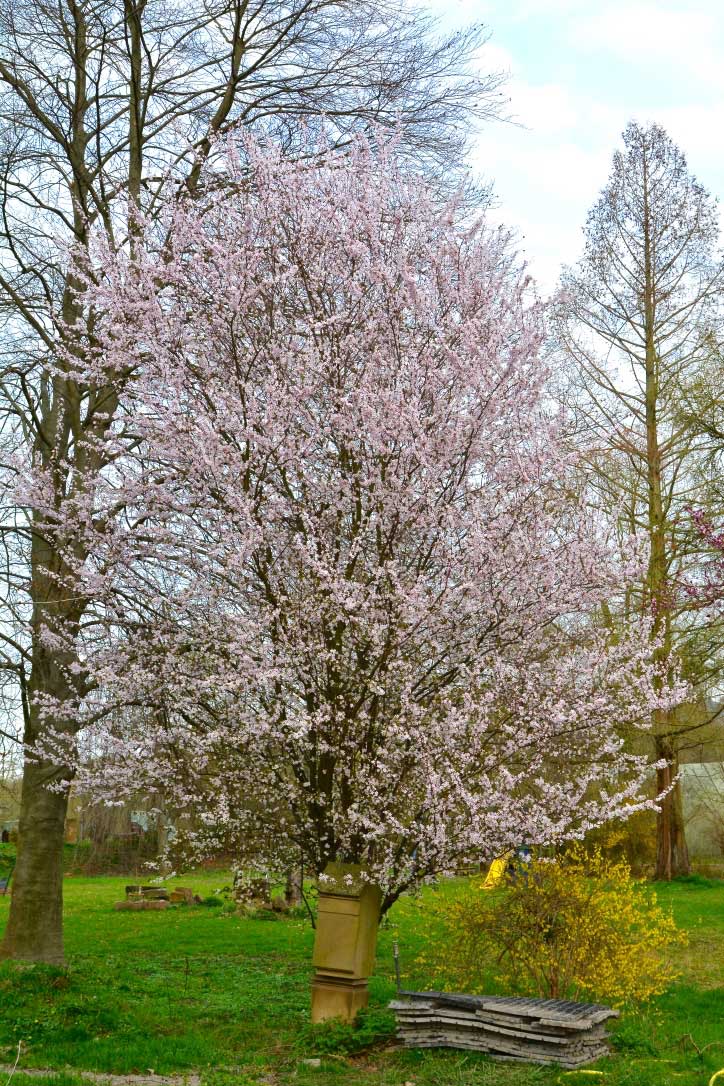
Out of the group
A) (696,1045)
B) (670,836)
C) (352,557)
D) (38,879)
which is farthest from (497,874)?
(670,836)

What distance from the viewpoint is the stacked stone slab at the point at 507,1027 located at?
6660 millimetres

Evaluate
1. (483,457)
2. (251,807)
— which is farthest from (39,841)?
(483,457)

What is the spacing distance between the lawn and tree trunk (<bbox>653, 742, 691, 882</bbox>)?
19.2 feet

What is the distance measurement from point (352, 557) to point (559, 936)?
3.55m

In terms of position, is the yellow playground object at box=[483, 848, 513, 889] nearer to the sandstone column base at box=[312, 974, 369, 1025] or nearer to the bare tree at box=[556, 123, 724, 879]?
the sandstone column base at box=[312, 974, 369, 1025]

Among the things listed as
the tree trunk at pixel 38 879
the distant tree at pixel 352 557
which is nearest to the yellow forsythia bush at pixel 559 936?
the distant tree at pixel 352 557

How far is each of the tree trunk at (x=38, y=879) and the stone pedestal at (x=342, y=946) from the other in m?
3.82

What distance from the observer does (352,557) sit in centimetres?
720

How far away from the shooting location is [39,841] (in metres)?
10.4

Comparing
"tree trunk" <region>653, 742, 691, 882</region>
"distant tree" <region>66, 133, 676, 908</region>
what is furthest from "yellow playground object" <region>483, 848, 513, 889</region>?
"tree trunk" <region>653, 742, 691, 882</region>

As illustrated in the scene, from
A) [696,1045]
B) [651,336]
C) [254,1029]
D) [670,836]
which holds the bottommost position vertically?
[254,1029]

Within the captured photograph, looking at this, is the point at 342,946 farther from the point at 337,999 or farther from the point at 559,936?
the point at 559,936

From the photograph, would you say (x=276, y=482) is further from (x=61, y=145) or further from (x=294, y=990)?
(x=61, y=145)

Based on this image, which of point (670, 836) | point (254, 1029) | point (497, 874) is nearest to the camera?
point (254, 1029)
